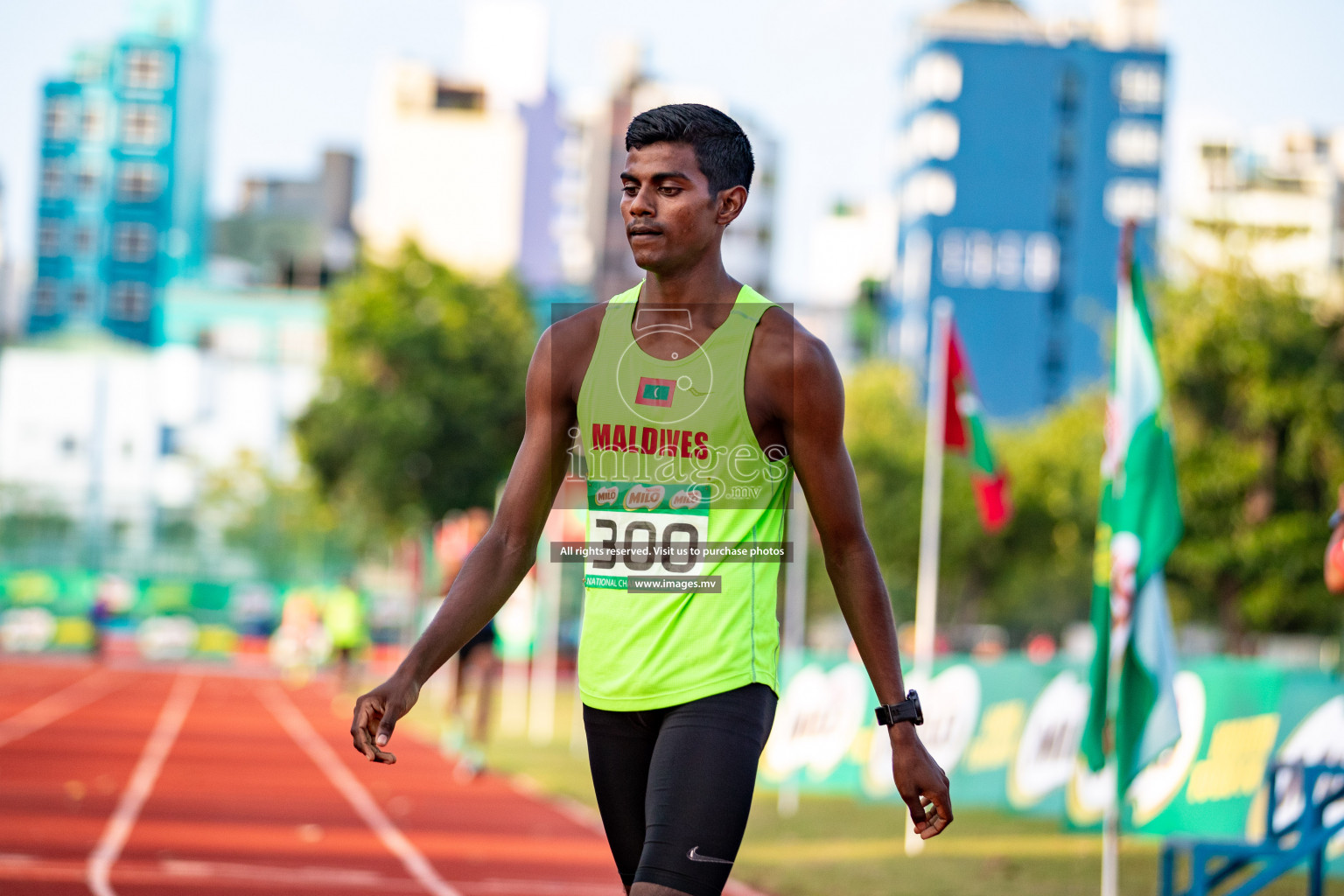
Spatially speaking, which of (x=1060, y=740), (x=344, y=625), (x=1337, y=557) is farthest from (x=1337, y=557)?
(x=344, y=625)

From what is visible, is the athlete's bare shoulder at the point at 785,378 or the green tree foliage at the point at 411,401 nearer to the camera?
the athlete's bare shoulder at the point at 785,378

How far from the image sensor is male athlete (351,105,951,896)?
11.3ft

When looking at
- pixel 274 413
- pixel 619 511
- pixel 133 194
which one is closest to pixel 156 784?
pixel 619 511

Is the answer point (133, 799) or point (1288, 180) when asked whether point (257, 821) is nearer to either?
point (133, 799)

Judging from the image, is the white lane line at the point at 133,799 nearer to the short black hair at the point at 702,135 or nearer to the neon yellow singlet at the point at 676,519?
the neon yellow singlet at the point at 676,519

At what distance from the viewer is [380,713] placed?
11.3 ft

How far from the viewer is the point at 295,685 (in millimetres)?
35875

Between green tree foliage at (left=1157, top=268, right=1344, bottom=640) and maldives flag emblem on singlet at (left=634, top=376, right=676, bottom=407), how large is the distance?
26798 millimetres

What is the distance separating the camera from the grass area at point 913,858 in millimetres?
9578

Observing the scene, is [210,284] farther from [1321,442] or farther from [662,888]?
[662,888]

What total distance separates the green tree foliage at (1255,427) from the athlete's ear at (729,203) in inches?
1047

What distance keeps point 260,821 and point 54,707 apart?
1334 centimetres

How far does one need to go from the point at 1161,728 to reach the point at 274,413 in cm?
6963

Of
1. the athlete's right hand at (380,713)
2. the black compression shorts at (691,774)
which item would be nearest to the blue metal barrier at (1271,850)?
the black compression shorts at (691,774)
